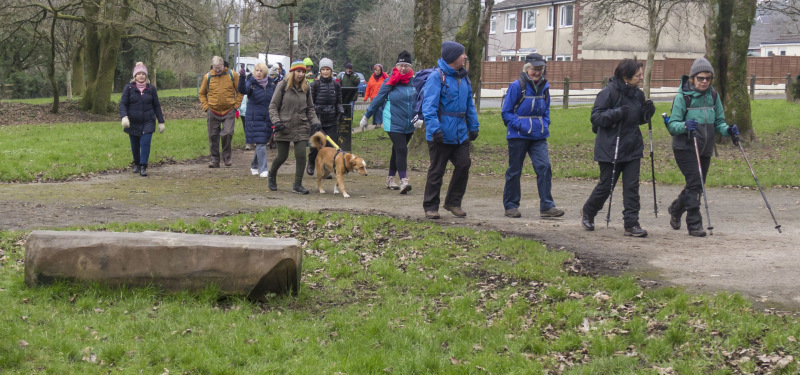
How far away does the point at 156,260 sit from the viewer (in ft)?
20.2

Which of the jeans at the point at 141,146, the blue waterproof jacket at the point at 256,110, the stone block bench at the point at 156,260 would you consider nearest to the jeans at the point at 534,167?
the stone block bench at the point at 156,260

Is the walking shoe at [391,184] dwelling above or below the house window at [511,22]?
below

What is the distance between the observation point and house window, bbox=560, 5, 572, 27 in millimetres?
56094

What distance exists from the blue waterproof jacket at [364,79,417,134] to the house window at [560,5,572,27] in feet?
155

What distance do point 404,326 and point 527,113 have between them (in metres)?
4.17

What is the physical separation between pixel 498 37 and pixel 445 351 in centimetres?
6067

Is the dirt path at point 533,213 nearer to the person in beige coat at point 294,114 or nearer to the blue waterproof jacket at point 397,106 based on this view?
the person in beige coat at point 294,114

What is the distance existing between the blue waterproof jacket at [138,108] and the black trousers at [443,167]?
5.74 meters

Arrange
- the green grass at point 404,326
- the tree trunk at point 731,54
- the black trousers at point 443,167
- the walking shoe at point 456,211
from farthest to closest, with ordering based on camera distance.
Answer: the tree trunk at point 731,54
the walking shoe at point 456,211
the black trousers at point 443,167
the green grass at point 404,326

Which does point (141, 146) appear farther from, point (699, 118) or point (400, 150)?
point (699, 118)

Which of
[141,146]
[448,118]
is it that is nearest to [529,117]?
[448,118]

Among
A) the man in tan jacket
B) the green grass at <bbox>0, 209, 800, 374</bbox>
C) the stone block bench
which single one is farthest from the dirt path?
the stone block bench

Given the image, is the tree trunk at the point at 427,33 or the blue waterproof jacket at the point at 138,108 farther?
the tree trunk at the point at 427,33

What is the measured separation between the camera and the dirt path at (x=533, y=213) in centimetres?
686
